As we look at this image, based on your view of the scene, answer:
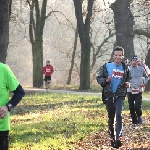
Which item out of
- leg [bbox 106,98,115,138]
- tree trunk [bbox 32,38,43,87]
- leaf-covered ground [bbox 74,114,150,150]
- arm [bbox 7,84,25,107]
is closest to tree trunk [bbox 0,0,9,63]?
leaf-covered ground [bbox 74,114,150,150]

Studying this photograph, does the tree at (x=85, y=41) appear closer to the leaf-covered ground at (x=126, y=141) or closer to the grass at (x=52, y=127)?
the grass at (x=52, y=127)

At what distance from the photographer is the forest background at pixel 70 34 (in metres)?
31.2

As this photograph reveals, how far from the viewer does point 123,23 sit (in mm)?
23656

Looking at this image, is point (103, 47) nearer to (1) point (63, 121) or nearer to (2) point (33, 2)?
(2) point (33, 2)

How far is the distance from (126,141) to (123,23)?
44.2ft

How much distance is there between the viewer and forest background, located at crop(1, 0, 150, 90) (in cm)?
3119

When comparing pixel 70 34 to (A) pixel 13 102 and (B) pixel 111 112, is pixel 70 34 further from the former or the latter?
(A) pixel 13 102

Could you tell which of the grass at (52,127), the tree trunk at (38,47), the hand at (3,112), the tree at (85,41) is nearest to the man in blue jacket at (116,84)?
the grass at (52,127)

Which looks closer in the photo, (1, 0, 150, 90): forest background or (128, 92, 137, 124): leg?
(128, 92, 137, 124): leg

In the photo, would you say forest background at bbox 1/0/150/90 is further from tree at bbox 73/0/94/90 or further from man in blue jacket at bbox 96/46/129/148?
man in blue jacket at bbox 96/46/129/148

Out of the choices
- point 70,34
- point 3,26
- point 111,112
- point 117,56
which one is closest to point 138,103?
point 111,112

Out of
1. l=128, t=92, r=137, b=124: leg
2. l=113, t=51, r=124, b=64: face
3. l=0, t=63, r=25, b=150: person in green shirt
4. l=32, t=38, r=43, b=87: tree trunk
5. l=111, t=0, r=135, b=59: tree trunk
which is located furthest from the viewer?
l=32, t=38, r=43, b=87: tree trunk

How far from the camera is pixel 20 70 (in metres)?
79.0

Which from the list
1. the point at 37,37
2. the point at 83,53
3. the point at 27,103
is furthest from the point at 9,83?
the point at 37,37
